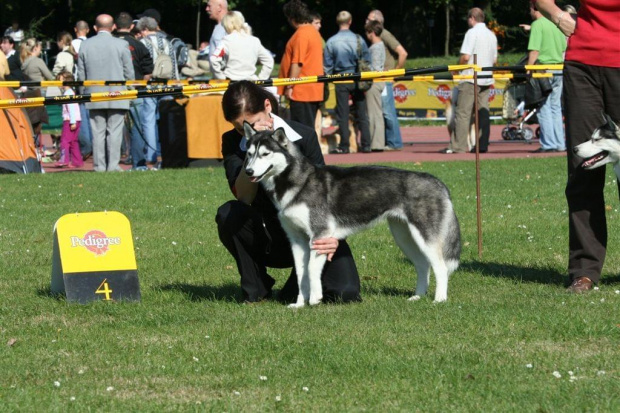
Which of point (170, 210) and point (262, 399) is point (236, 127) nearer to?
point (262, 399)

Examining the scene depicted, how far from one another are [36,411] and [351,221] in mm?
2520

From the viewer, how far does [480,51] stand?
51.4ft

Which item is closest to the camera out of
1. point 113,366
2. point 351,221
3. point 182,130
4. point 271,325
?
point 113,366

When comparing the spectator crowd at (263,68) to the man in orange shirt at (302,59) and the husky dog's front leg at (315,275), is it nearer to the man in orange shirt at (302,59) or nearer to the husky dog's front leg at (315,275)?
the man in orange shirt at (302,59)

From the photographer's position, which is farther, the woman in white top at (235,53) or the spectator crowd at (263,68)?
the spectator crowd at (263,68)

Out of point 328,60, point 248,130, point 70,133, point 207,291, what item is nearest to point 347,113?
point 328,60

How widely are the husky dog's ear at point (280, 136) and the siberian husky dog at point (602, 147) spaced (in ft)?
6.24

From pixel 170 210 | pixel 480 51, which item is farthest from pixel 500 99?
pixel 170 210

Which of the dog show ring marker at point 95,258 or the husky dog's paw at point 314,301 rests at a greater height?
the dog show ring marker at point 95,258

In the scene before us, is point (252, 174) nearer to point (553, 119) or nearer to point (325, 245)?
point (325, 245)

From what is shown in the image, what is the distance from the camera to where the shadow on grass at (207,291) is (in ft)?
21.9

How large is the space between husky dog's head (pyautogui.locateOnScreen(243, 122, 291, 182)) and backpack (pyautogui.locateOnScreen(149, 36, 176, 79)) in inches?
392

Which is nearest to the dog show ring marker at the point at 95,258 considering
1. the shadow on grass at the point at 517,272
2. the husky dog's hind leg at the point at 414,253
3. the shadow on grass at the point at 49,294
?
the shadow on grass at the point at 49,294

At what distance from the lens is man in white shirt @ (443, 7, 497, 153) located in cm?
1563
